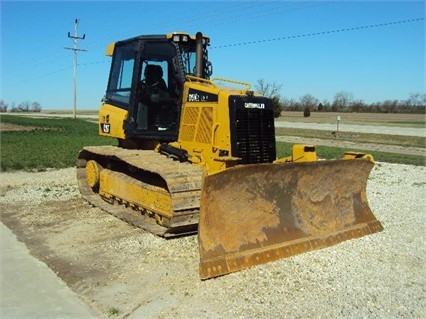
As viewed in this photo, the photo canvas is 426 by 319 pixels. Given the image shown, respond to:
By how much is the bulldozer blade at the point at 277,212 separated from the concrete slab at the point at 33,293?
4.46 feet

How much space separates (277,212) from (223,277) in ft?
4.35

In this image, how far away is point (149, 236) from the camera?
22.2ft

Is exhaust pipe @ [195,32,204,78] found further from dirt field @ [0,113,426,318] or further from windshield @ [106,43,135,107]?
→ dirt field @ [0,113,426,318]

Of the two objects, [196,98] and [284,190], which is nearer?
[284,190]

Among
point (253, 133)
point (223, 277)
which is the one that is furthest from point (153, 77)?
point (223, 277)

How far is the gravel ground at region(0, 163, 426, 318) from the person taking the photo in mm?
4445

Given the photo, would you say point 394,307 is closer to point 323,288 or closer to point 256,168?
point 323,288

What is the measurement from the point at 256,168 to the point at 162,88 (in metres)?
2.98

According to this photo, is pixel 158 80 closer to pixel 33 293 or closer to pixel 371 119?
pixel 33 293

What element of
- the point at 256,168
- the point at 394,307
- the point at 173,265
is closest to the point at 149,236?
the point at 173,265

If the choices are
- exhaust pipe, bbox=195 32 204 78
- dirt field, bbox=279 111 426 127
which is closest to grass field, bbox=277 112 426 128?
dirt field, bbox=279 111 426 127

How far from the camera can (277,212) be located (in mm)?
6102

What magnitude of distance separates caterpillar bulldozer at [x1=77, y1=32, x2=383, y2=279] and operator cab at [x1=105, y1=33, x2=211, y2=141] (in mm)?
17

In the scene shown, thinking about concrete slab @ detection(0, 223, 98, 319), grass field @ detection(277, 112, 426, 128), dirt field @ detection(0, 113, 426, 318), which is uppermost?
grass field @ detection(277, 112, 426, 128)
